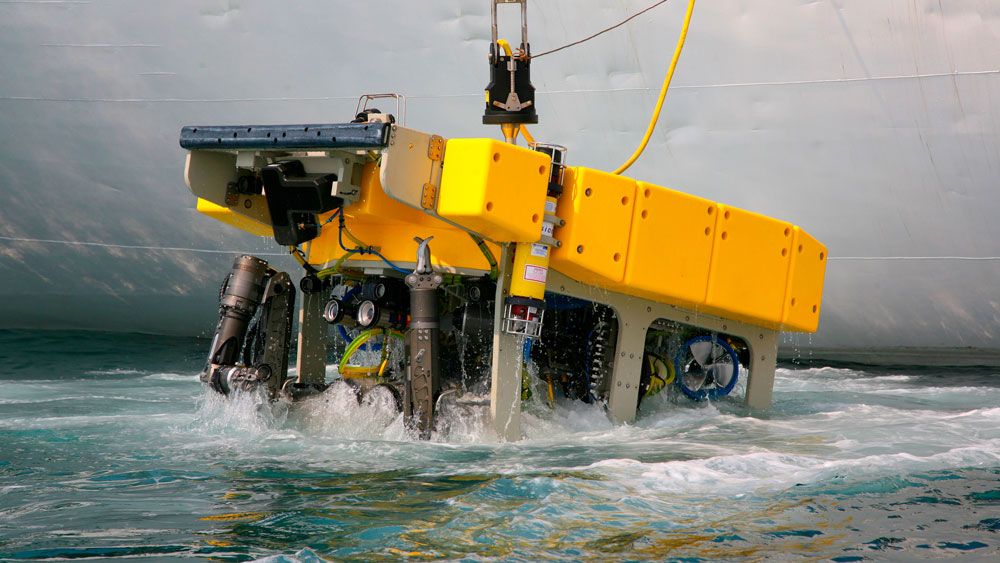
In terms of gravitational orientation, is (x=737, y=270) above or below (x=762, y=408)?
above

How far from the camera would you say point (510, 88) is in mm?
5027

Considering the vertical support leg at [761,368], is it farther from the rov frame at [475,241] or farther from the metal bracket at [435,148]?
the metal bracket at [435,148]

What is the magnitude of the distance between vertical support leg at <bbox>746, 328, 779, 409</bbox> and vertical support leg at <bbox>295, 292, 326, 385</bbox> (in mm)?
2546

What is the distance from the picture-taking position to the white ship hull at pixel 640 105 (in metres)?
6.74

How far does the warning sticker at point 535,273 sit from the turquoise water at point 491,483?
0.68 m

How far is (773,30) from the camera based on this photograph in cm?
682

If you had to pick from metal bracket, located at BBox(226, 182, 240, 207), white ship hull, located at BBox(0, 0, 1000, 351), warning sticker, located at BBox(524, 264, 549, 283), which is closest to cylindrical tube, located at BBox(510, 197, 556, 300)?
warning sticker, located at BBox(524, 264, 549, 283)

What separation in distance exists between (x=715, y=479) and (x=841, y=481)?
464 mm

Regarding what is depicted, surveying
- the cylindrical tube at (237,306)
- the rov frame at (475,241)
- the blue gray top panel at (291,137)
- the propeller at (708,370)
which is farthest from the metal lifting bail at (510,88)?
the propeller at (708,370)

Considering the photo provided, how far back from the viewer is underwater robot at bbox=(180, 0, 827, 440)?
4.23 metres

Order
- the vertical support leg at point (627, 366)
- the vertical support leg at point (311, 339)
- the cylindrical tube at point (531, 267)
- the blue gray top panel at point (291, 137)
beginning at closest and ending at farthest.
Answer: the blue gray top panel at point (291, 137) → the cylindrical tube at point (531, 267) → the vertical support leg at point (627, 366) → the vertical support leg at point (311, 339)

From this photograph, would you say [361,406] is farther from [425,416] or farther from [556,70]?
[556,70]

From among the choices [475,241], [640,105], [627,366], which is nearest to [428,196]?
[475,241]

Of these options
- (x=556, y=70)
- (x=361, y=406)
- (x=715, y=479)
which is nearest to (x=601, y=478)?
(x=715, y=479)
